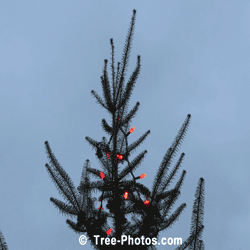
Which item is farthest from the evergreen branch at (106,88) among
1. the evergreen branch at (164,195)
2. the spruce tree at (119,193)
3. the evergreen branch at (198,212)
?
the evergreen branch at (198,212)

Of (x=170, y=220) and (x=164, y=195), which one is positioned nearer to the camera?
(x=164, y=195)

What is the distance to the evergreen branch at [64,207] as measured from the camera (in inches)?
112

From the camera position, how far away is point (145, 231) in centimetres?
260

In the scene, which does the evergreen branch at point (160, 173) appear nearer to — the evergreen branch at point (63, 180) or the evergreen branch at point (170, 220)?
the evergreen branch at point (170, 220)

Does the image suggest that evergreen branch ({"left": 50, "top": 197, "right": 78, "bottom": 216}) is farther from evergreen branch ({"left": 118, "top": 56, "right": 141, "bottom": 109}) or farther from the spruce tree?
evergreen branch ({"left": 118, "top": 56, "right": 141, "bottom": 109})

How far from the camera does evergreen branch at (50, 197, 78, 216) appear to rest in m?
2.83

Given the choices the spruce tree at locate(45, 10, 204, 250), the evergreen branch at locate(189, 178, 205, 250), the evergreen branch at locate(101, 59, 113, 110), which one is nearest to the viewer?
the evergreen branch at locate(189, 178, 205, 250)

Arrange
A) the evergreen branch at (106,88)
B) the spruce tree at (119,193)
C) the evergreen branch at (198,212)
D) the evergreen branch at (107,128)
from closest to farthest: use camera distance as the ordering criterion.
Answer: the evergreen branch at (198,212) < the spruce tree at (119,193) < the evergreen branch at (106,88) < the evergreen branch at (107,128)

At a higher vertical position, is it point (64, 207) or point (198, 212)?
point (64, 207)

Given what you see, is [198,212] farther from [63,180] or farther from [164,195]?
[63,180]

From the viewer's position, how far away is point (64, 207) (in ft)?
9.41

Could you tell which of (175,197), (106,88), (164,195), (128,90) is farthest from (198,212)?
(106,88)

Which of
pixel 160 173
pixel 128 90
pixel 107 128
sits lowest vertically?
pixel 160 173

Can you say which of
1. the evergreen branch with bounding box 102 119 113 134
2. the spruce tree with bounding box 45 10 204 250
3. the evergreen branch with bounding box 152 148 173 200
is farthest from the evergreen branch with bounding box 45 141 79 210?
the evergreen branch with bounding box 102 119 113 134
